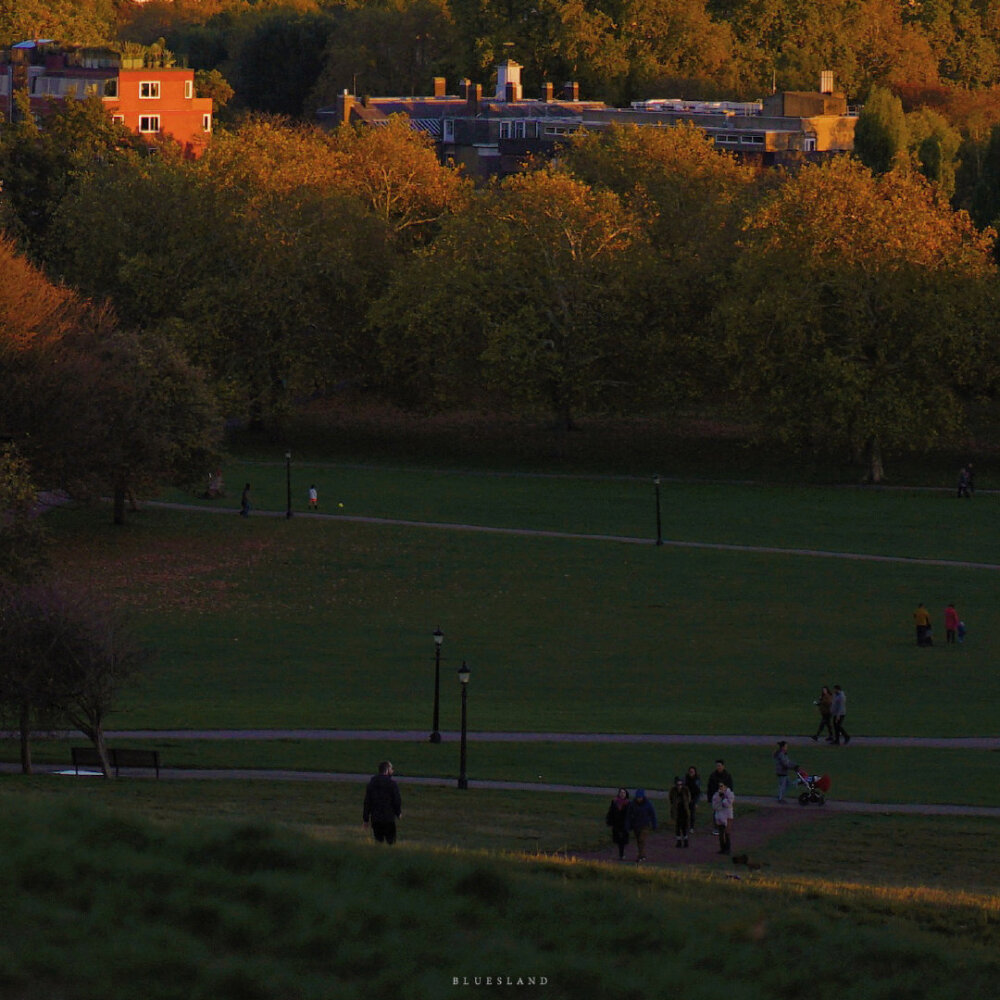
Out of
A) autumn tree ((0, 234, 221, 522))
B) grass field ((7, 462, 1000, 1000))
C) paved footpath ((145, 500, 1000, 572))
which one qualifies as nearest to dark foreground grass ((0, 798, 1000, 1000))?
grass field ((7, 462, 1000, 1000))

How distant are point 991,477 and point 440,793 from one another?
50358 millimetres

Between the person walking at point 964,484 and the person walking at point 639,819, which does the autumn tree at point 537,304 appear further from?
the person walking at point 639,819

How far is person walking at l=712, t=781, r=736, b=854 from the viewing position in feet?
86.1

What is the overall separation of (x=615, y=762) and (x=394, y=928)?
1683 cm

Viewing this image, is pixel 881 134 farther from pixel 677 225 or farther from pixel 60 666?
pixel 60 666

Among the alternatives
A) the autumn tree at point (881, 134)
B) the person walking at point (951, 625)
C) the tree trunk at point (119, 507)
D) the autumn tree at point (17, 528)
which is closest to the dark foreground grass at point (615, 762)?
the autumn tree at point (17, 528)

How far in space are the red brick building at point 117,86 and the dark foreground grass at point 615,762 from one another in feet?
309

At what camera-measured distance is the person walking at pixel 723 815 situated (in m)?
26.2

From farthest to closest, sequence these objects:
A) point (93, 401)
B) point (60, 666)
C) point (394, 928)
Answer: point (93, 401)
point (60, 666)
point (394, 928)

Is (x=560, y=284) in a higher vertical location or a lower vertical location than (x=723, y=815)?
higher

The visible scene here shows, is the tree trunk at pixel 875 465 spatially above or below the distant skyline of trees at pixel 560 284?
below

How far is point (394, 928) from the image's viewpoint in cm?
1653

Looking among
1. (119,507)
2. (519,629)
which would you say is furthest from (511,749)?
(119,507)

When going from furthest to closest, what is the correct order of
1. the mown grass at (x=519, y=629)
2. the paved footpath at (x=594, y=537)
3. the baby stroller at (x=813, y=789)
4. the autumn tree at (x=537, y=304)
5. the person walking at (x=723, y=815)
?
the autumn tree at (x=537, y=304) < the paved footpath at (x=594, y=537) < the mown grass at (x=519, y=629) < the baby stroller at (x=813, y=789) < the person walking at (x=723, y=815)
